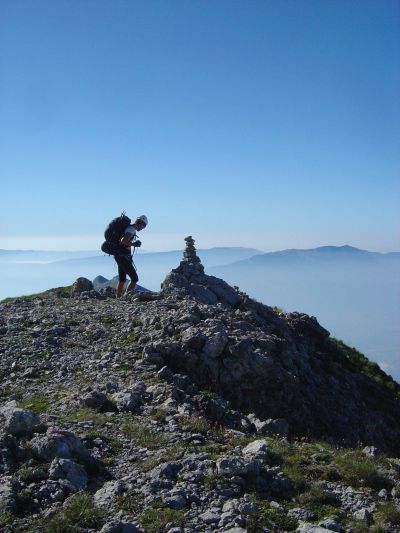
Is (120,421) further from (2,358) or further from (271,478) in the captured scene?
(2,358)

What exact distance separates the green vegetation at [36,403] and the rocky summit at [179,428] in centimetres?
8

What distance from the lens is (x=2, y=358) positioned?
1622 centimetres

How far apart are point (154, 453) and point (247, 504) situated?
2.52 metres

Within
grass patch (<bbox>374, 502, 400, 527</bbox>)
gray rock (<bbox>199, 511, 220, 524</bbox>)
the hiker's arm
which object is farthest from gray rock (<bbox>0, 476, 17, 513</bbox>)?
the hiker's arm

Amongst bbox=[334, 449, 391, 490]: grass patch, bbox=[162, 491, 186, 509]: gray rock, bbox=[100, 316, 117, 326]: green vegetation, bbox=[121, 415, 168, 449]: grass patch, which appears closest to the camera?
bbox=[162, 491, 186, 509]: gray rock

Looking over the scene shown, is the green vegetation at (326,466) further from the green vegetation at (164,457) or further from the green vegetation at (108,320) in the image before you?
the green vegetation at (108,320)

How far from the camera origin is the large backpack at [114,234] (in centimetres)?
2319

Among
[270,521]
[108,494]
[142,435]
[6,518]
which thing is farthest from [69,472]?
[270,521]

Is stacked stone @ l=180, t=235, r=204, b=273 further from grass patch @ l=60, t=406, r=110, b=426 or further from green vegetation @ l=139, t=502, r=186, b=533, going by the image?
green vegetation @ l=139, t=502, r=186, b=533

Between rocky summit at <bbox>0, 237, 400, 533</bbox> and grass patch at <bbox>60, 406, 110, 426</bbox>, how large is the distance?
32mm

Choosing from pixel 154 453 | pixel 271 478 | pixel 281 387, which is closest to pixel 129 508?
pixel 154 453

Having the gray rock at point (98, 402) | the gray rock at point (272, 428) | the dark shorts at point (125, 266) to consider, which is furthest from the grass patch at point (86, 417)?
the dark shorts at point (125, 266)

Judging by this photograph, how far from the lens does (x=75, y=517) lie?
Answer: 7.70 m

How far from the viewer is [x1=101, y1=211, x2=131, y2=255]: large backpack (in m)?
23.2
